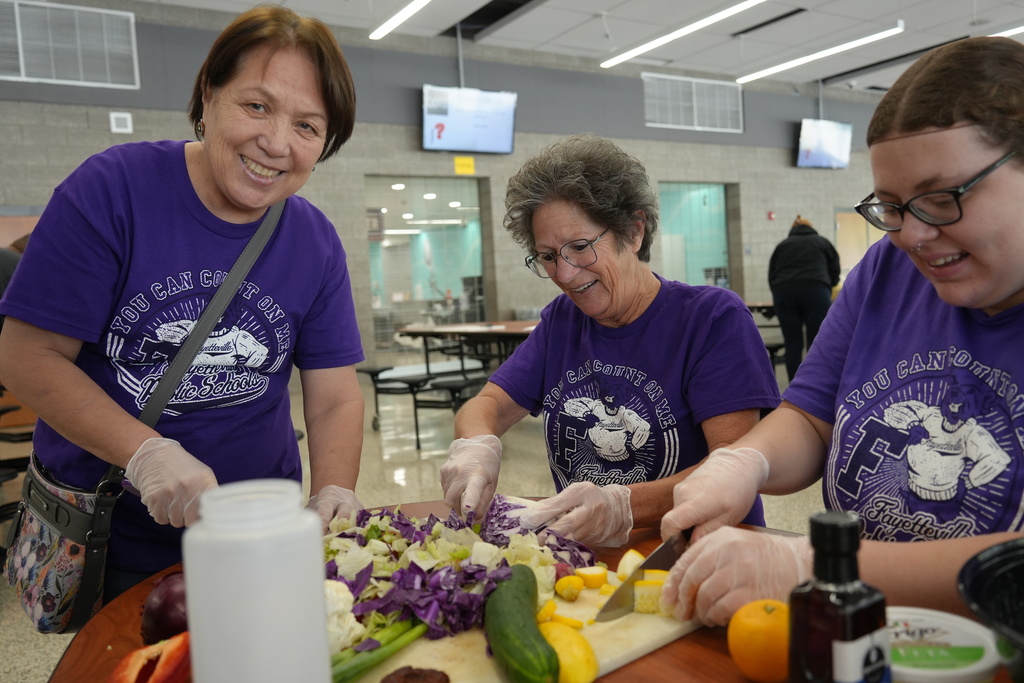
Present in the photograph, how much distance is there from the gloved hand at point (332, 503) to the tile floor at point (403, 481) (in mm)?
1743

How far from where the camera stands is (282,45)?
136cm

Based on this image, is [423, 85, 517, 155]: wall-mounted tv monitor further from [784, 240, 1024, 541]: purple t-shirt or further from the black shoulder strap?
[784, 240, 1024, 541]: purple t-shirt

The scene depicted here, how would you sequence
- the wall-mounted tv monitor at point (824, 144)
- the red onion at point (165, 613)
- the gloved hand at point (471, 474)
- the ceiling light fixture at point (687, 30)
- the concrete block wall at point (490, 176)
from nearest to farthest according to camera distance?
the red onion at point (165, 613) → the gloved hand at point (471, 474) → the concrete block wall at point (490, 176) → the ceiling light fixture at point (687, 30) → the wall-mounted tv monitor at point (824, 144)

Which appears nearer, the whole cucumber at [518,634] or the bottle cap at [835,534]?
the bottle cap at [835,534]

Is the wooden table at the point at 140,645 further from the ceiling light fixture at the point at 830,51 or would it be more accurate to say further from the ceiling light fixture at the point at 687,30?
the ceiling light fixture at the point at 830,51

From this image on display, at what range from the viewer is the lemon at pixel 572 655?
0.78m

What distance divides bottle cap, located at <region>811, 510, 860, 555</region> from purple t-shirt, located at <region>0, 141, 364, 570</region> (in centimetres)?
116

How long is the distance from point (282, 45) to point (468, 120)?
8.19 metres

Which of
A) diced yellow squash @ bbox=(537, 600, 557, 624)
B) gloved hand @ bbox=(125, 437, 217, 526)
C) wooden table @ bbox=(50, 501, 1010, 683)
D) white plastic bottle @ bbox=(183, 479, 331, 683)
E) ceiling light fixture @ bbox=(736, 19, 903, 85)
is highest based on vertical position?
ceiling light fixture @ bbox=(736, 19, 903, 85)

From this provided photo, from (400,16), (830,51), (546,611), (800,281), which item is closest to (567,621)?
(546,611)

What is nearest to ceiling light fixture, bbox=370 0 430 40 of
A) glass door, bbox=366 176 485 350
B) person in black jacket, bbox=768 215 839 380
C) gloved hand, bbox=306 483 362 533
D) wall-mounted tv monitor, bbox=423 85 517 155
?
wall-mounted tv monitor, bbox=423 85 517 155

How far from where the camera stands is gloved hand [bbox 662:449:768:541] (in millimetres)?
1078

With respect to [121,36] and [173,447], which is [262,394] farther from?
[121,36]

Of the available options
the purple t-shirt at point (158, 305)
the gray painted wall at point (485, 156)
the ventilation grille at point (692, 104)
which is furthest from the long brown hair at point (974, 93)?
the ventilation grille at point (692, 104)
